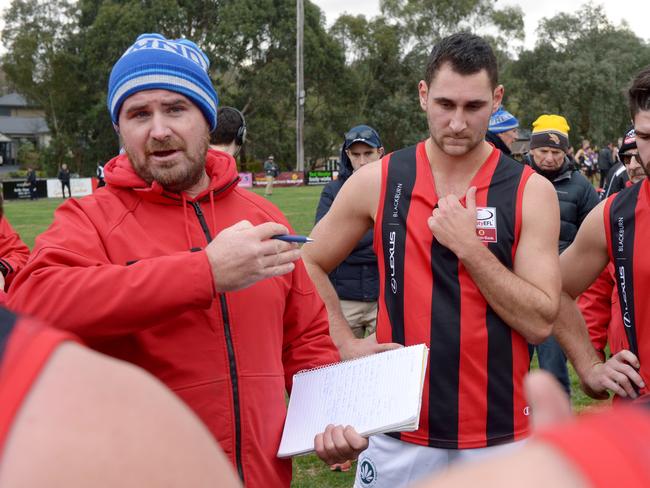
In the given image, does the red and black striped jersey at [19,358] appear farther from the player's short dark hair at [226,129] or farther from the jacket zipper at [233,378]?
the player's short dark hair at [226,129]

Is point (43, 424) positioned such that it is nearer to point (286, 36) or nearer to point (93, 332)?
point (93, 332)

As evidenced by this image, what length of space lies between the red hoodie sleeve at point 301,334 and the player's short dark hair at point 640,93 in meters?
1.50

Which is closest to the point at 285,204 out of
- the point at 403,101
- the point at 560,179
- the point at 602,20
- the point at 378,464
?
the point at 560,179

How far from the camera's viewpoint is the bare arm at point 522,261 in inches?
109

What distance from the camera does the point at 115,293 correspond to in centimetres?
187

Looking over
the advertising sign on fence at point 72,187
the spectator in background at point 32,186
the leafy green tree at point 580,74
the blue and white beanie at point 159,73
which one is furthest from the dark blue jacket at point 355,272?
the leafy green tree at point 580,74

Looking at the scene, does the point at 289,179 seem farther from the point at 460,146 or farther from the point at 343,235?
the point at 460,146

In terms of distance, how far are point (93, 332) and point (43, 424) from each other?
126cm

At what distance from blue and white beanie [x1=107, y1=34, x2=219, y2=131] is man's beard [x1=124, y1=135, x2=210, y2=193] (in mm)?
168

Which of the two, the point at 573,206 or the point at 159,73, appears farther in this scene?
the point at 573,206

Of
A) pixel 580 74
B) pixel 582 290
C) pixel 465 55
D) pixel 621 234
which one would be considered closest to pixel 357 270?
pixel 582 290

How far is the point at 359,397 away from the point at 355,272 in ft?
12.1

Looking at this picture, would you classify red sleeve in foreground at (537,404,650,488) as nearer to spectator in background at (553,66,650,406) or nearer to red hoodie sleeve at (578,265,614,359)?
spectator in background at (553,66,650,406)

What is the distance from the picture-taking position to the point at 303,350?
2574mm
